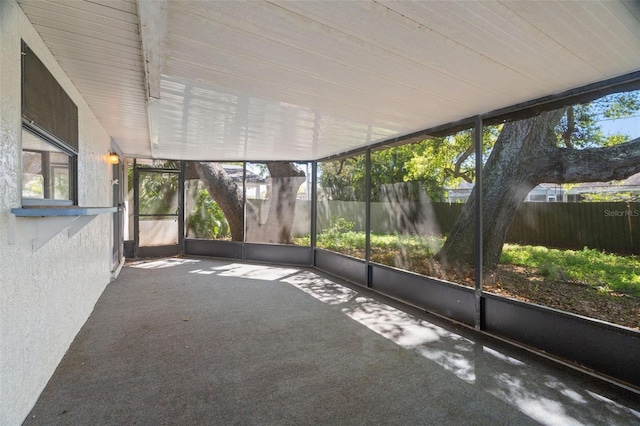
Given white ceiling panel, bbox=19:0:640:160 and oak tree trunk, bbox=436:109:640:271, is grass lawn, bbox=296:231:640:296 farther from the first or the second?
white ceiling panel, bbox=19:0:640:160

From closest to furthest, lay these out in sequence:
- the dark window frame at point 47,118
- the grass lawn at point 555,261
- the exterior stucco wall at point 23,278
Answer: the exterior stucco wall at point 23,278
the dark window frame at point 47,118
the grass lawn at point 555,261

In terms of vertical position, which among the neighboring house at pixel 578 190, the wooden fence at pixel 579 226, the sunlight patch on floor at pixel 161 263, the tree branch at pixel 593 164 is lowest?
the sunlight patch on floor at pixel 161 263

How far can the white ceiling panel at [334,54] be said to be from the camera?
1.77 meters

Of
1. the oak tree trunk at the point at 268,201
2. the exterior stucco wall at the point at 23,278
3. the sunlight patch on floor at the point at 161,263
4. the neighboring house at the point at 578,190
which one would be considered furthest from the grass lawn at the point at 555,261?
the sunlight patch on floor at the point at 161,263

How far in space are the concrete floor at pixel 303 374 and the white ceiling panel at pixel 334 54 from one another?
2344mm

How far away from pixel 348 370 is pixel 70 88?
3.47 metres

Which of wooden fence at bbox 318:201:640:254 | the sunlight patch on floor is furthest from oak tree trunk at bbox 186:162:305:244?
wooden fence at bbox 318:201:640:254

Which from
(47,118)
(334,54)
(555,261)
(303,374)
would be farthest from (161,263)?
(555,261)

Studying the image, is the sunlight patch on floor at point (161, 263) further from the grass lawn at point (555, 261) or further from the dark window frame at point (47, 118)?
the grass lawn at point (555, 261)

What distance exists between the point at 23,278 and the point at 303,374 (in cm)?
197

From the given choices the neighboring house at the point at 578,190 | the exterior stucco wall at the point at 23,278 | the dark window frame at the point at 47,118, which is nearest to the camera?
the exterior stucco wall at the point at 23,278

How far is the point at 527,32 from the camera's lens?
195 cm

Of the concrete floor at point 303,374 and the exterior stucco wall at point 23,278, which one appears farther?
the concrete floor at point 303,374

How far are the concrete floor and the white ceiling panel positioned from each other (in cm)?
234
